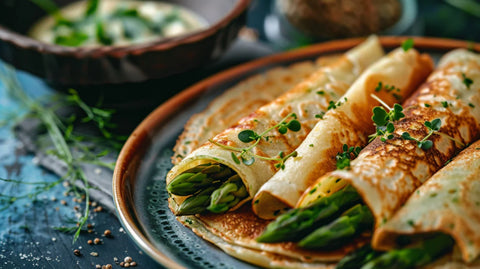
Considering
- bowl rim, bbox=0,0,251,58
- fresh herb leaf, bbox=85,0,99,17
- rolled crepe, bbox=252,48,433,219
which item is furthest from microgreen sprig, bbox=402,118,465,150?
fresh herb leaf, bbox=85,0,99,17

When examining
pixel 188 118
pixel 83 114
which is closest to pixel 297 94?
pixel 188 118

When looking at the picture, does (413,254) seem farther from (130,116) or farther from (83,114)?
(83,114)

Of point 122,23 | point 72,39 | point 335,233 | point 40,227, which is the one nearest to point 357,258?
point 335,233

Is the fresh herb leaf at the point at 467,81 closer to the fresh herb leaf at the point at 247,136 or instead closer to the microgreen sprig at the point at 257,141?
the microgreen sprig at the point at 257,141

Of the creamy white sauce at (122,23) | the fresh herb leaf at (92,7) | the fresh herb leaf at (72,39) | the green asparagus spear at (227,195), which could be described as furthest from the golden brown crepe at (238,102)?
the fresh herb leaf at (92,7)

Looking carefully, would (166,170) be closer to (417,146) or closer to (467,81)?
(417,146)
